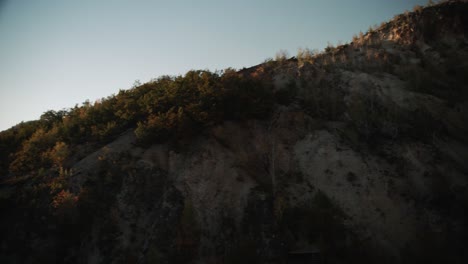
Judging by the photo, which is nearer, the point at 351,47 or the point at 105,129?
the point at 105,129

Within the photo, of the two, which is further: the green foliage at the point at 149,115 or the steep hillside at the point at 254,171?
the green foliage at the point at 149,115

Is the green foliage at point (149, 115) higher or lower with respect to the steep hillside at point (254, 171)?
higher

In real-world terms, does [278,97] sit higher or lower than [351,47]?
lower

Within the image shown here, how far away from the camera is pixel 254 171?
11633mm

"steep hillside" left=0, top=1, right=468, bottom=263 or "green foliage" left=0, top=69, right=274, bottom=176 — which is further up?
"green foliage" left=0, top=69, right=274, bottom=176

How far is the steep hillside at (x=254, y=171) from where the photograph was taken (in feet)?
28.5

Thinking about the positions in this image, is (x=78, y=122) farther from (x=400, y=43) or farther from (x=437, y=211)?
(x=400, y=43)

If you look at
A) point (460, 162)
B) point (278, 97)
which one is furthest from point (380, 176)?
point (278, 97)

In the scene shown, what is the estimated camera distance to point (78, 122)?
14078 mm

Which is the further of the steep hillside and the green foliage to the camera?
the green foliage

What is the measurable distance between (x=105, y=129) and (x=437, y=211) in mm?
15672

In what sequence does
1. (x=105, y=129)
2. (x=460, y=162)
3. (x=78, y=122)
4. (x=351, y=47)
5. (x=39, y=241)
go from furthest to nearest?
(x=351, y=47)
(x=78, y=122)
(x=105, y=129)
(x=460, y=162)
(x=39, y=241)

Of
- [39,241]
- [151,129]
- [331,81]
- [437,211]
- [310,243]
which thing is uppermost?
[151,129]

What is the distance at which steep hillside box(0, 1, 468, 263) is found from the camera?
28.5ft
